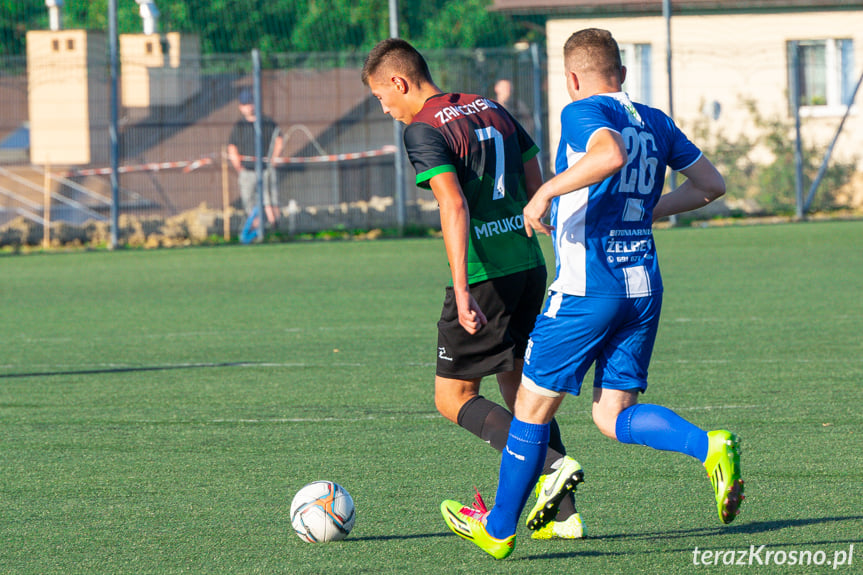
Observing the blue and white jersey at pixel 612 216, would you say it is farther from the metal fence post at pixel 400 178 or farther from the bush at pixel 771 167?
the bush at pixel 771 167

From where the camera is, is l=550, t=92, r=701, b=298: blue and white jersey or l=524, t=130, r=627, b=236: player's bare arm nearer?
l=524, t=130, r=627, b=236: player's bare arm

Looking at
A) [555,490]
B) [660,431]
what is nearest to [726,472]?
[660,431]

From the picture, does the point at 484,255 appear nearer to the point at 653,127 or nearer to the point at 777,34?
the point at 653,127

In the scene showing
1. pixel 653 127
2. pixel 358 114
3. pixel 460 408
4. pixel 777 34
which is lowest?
pixel 460 408

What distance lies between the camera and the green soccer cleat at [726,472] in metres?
3.92

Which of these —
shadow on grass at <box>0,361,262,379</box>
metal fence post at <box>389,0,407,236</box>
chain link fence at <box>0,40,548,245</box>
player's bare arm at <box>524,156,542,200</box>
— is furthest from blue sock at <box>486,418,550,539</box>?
chain link fence at <box>0,40,548,245</box>

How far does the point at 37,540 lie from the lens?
15.2ft

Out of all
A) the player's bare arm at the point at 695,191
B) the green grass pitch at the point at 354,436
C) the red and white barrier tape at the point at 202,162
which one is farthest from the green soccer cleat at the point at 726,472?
the red and white barrier tape at the point at 202,162

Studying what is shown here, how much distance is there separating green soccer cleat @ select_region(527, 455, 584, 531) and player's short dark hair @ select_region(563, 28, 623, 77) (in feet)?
4.37

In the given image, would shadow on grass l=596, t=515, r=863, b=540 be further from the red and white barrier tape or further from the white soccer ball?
the red and white barrier tape

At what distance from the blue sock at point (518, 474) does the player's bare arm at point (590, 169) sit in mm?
765

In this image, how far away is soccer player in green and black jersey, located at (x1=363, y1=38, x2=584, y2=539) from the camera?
4605 millimetres

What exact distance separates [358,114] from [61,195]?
5446 millimetres

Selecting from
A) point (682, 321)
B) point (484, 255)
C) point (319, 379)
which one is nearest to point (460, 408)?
point (484, 255)
